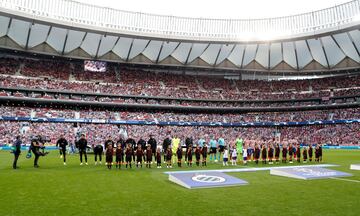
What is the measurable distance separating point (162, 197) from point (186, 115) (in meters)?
44.6

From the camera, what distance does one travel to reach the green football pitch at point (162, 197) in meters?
7.49

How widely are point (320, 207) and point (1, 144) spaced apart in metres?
36.8

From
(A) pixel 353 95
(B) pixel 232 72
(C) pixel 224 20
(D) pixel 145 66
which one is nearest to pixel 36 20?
(D) pixel 145 66

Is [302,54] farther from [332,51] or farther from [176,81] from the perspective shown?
[176,81]

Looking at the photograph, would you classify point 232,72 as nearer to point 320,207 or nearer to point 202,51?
point 202,51

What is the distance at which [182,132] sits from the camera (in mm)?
48031

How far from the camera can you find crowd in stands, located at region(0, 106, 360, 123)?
1668 inches

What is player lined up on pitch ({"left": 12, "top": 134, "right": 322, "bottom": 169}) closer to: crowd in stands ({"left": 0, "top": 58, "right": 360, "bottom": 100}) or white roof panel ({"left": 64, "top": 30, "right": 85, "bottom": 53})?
white roof panel ({"left": 64, "top": 30, "right": 85, "bottom": 53})

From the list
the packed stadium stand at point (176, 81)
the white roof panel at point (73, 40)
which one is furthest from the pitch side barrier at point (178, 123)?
the white roof panel at point (73, 40)

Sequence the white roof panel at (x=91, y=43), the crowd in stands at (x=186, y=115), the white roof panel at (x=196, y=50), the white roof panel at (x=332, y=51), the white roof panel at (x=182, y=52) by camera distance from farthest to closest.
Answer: the white roof panel at (x=196, y=50) < the white roof panel at (x=182, y=52) < the white roof panel at (x=332, y=51) < the white roof panel at (x=91, y=43) < the crowd in stands at (x=186, y=115)

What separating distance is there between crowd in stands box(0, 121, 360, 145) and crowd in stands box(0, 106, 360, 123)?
1.85 metres

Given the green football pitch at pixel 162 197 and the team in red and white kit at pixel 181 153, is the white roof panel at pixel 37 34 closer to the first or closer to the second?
the team in red and white kit at pixel 181 153

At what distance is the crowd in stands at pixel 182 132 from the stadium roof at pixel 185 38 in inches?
517

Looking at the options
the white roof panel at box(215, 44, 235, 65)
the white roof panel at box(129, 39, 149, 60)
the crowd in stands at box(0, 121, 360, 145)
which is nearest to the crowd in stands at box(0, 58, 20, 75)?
the crowd in stands at box(0, 121, 360, 145)
